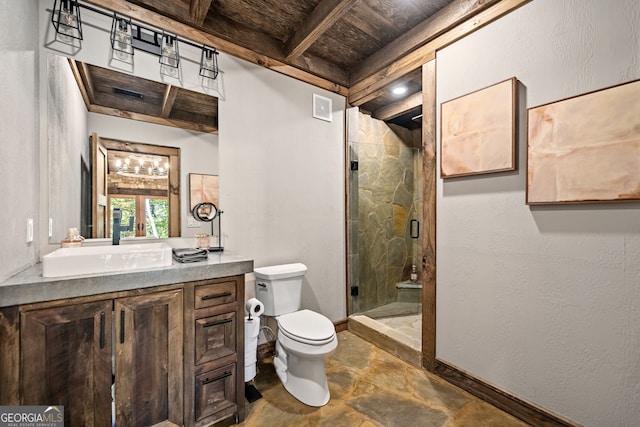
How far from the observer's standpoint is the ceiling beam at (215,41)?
5.70ft

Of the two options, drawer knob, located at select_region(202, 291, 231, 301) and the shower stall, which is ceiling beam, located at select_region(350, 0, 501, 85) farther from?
drawer knob, located at select_region(202, 291, 231, 301)

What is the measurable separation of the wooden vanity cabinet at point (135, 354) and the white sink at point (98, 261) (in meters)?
0.13

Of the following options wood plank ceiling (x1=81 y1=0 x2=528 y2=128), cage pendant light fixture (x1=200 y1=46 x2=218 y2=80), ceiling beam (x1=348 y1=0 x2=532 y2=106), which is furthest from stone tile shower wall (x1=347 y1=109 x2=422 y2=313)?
cage pendant light fixture (x1=200 y1=46 x2=218 y2=80)

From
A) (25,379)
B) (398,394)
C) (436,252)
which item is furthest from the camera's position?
(436,252)

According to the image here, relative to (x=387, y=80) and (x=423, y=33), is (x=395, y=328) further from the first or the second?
(x=423, y=33)

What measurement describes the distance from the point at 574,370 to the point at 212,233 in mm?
2395

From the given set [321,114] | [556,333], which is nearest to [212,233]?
[321,114]

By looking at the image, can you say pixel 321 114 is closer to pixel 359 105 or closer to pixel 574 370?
pixel 359 105

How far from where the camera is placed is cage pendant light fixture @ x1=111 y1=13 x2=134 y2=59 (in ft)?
5.60

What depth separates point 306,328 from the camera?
188 centimetres

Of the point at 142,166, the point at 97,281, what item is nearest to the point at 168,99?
the point at 142,166

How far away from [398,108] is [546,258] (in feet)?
7.22

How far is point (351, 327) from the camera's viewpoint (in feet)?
9.36

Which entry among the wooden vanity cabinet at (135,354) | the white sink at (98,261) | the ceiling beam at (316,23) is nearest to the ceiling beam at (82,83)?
the white sink at (98,261)
